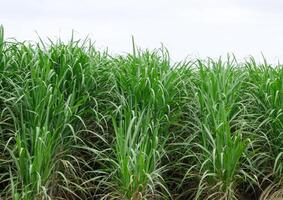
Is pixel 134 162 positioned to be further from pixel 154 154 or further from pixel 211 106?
pixel 211 106

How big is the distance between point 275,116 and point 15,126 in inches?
82.5

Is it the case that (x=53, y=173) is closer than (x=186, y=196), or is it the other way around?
(x=53, y=173)

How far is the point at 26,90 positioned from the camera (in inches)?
159

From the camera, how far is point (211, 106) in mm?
4277

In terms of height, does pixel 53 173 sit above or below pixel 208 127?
below

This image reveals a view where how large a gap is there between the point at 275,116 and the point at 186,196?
3.24 ft

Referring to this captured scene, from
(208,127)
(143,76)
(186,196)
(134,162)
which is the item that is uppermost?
(143,76)

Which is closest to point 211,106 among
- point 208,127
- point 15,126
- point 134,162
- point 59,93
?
point 208,127

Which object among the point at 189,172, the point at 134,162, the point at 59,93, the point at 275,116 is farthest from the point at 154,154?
the point at 275,116

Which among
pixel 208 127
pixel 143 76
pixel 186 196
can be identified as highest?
pixel 143 76

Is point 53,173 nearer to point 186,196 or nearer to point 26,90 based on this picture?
point 26,90

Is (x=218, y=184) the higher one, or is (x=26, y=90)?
(x=26, y=90)

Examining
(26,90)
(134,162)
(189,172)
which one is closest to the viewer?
(134,162)

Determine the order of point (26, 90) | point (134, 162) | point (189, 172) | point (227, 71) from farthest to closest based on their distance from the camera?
point (227, 71) < point (189, 172) < point (26, 90) < point (134, 162)
